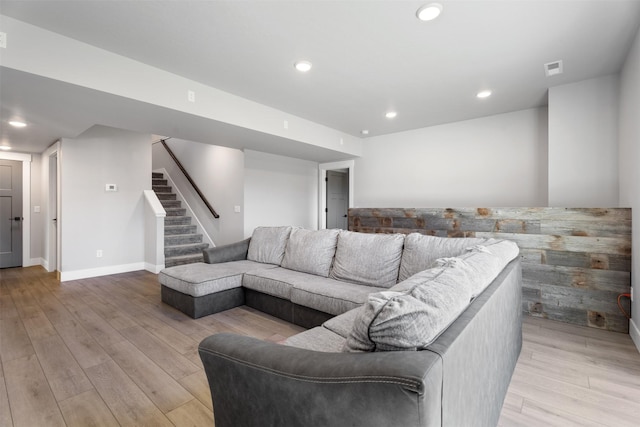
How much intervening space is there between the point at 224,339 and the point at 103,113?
3212 mm

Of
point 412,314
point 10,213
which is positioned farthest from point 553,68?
point 10,213

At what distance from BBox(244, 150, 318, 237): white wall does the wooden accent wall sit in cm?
350

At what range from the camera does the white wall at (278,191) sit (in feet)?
17.0

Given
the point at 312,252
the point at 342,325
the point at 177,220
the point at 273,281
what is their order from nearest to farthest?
the point at 342,325 < the point at 273,281 < the point at 312,252 < the point at 177,220

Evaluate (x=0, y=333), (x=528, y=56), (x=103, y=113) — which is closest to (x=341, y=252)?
(x=528, y=56)

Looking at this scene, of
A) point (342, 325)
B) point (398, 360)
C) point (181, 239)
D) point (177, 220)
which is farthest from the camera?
point (177, 220)

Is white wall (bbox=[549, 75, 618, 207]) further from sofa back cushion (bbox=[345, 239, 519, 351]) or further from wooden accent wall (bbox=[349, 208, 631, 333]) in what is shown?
sofa back cushion (bbox=[345, 239, 519, 351])

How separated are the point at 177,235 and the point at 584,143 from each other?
6.45 metres

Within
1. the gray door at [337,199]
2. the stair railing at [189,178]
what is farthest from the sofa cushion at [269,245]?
the gray door at [337,199]

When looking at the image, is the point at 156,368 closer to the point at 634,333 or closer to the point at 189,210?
the point at 634,333

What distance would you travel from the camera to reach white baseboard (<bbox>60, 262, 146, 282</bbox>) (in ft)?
14.2

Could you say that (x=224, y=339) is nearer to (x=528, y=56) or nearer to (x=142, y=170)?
(x=528, y=56)

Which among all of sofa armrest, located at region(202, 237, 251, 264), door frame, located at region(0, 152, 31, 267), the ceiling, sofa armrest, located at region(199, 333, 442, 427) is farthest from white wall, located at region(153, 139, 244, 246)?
sofa armrest, located at region(199, 333, 442, 427)

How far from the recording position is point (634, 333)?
8.09ft
